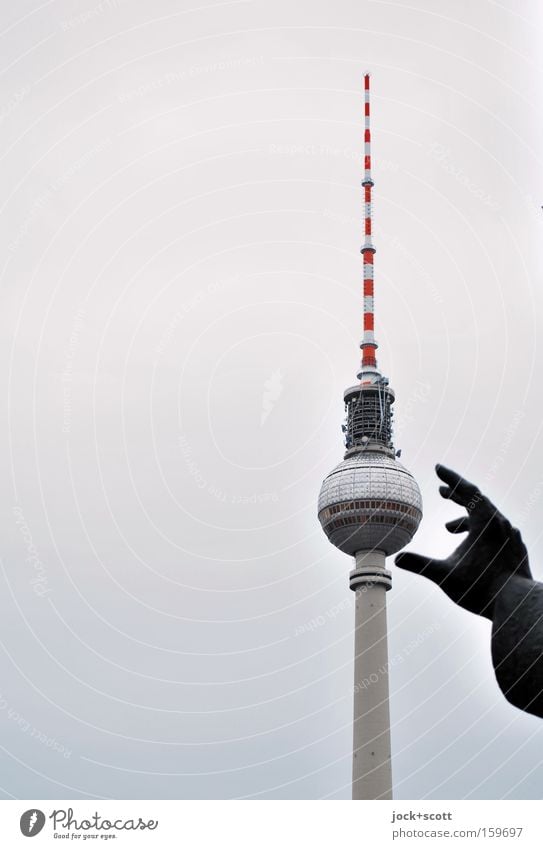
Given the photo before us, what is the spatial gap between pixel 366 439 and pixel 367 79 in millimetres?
35682

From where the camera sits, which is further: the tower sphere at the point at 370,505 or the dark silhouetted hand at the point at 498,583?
the tower sphere at the point at 370,505

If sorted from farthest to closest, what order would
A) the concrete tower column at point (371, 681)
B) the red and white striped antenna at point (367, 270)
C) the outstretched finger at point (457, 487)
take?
the red and white striped antenna at point (367, 270) < the concrete tower column at point (371, 681) < the outstretched finger at point (457, 487)

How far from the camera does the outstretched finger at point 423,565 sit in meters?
10.1

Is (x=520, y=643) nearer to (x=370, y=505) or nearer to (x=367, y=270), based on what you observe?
(x=370, y=505)

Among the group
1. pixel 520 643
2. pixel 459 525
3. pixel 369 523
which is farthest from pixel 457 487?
pixel 369 523

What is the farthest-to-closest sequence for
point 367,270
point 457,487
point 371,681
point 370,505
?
point 367,270, point 370,505, point 371,681, point 457,487

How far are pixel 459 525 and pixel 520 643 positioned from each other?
1.08 m

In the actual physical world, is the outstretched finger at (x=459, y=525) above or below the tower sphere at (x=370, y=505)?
below

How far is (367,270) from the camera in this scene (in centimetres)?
12512

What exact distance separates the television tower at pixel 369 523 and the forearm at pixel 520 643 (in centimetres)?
9417

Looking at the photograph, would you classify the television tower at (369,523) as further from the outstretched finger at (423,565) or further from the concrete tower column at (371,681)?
the outstretched finger at (423,565)

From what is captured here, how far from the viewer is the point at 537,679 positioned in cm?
973

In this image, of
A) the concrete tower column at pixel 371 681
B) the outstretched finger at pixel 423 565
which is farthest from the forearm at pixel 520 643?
the concrete tower column at pixel 371 681

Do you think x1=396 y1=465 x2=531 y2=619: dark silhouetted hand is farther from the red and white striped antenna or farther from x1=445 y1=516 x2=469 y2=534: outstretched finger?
the red and white striped antenna
